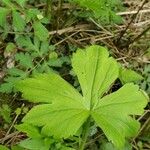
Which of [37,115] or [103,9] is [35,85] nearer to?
[37,115]

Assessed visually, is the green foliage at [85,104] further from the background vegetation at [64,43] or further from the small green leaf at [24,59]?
the small green leaf at [24,59]

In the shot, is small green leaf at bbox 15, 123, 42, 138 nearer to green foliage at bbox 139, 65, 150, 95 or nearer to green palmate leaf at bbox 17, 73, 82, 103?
green palmate leaf at bbox 17, 73, 82, 103

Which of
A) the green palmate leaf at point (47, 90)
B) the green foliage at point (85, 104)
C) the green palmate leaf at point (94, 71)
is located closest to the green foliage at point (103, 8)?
the green palmate leaf at point (94, 71)

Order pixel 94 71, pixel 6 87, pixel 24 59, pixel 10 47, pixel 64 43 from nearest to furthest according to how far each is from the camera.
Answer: pixel 94 71 < pixel 6 87 < pixel 24 59 < pixel 10 47 < pixel 64 43

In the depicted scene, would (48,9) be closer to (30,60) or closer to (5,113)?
(30,60)

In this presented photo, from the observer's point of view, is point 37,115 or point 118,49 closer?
point 37,115

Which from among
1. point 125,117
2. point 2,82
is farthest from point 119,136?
point 2,82

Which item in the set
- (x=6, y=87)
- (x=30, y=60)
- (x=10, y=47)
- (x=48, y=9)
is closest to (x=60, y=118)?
(x=6, y=87)
